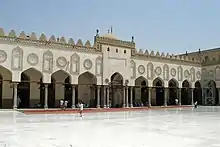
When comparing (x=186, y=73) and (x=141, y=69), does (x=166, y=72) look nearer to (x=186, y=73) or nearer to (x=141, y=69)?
(x=186, y=73)

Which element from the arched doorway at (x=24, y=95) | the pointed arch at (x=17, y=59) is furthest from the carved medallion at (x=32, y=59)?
the arched doorway at (x=24, y=95)

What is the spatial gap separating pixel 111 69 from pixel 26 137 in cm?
1803

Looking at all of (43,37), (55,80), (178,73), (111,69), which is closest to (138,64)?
(111,69)

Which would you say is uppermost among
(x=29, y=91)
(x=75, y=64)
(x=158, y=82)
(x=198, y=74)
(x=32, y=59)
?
(x=32, y=59)

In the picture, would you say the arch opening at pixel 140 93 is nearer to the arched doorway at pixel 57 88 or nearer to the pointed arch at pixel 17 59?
the arched doorway at pixel 57 88

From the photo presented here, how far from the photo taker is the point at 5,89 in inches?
856

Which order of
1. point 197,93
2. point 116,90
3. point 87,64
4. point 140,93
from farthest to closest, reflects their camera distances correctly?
point 197,93 < point 140,93 < point 116,90 < point 87,64

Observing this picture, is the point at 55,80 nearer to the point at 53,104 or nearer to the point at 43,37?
the point at 53,104

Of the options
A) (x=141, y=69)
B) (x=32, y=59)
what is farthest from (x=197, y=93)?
(x=32, y=59)

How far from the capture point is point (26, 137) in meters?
7.26

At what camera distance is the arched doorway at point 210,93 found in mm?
32719

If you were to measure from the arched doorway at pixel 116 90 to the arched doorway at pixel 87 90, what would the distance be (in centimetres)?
200

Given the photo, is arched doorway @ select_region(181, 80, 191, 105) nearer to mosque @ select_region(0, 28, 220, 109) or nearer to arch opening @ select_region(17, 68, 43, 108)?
mosque @ select_region(0, 28, 220, 109)

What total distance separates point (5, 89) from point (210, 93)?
74.7ft
